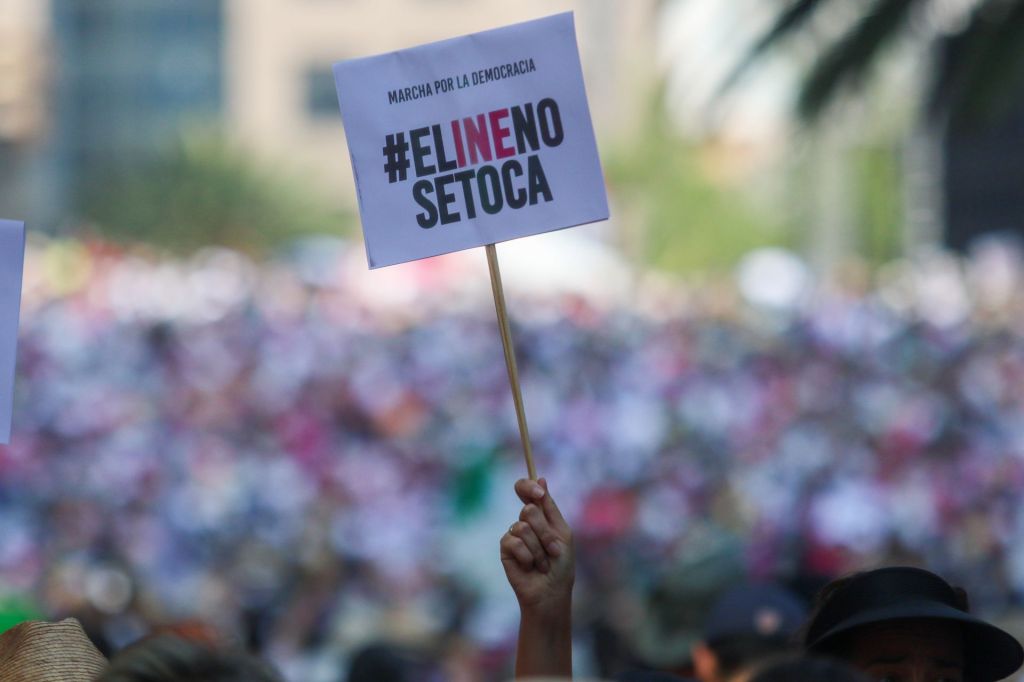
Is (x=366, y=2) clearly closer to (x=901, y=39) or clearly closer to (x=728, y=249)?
(x=728, y=249)

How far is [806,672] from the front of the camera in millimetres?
2316

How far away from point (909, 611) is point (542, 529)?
594mm

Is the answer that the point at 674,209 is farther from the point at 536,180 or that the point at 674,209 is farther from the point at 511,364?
the point at 511,364

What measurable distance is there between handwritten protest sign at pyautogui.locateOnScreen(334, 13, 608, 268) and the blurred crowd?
104 inches

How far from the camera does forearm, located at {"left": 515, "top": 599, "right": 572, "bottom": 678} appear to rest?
A: 2.92m

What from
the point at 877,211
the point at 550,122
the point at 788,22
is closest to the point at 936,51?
the point at 788,22

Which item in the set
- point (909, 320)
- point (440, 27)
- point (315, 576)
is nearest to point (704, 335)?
point (909, 320)

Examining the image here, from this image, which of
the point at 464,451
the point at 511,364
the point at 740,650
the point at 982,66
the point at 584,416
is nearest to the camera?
the point at 511,364

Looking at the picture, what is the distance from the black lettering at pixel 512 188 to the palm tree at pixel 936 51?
4971 mm

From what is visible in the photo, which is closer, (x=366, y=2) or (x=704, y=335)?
(x=704, y=335)

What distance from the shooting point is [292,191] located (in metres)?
73.2

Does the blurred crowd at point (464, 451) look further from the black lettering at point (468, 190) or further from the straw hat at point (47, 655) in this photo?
the straw hat at point (47, 655)

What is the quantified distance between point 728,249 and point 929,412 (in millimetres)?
58553

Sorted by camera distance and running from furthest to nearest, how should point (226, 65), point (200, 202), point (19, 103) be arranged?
point (226, 65)
point (200, 202)
point (19, 103)
